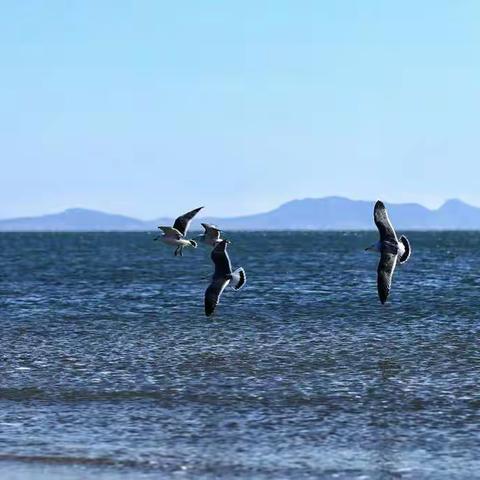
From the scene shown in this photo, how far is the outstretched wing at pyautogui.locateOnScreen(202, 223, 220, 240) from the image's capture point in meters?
26.0

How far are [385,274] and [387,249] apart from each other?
1.26 metres

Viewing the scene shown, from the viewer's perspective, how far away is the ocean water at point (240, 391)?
18484 mm

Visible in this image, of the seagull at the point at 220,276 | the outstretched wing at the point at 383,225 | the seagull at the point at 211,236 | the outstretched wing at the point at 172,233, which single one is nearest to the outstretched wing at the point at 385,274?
the outstretched wing at the point at 383,225

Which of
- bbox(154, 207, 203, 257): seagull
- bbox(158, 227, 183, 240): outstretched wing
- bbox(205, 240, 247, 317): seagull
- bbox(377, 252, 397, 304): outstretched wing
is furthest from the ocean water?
bbox(158, 227, 183, 240): outstretched wing

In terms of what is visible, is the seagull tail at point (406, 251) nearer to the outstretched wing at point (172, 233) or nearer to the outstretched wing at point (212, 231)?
the outstretched wing at point (212, 231)

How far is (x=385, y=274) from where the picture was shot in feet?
80.4

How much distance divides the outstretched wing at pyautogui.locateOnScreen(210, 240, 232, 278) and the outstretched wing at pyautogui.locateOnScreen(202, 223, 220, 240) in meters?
0.67

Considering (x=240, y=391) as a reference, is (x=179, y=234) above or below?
above

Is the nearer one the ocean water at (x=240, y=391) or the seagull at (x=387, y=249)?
the ocean water at (x=240, y=391)

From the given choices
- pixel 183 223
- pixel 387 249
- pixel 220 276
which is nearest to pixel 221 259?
pixel 220 276

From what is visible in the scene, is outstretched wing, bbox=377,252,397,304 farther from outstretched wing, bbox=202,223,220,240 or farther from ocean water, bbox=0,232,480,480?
outstretched wing, bbox=202,223,220,240

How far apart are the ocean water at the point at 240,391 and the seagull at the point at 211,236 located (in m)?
3.55

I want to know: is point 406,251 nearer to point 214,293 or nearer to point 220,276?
point 220,276

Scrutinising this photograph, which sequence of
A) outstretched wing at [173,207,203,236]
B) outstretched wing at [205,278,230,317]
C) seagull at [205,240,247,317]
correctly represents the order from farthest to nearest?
outstretched wing at [173,207,203,236]
outstretched wing at [205,278,230,317]
seagull at [205,240,247,317]
